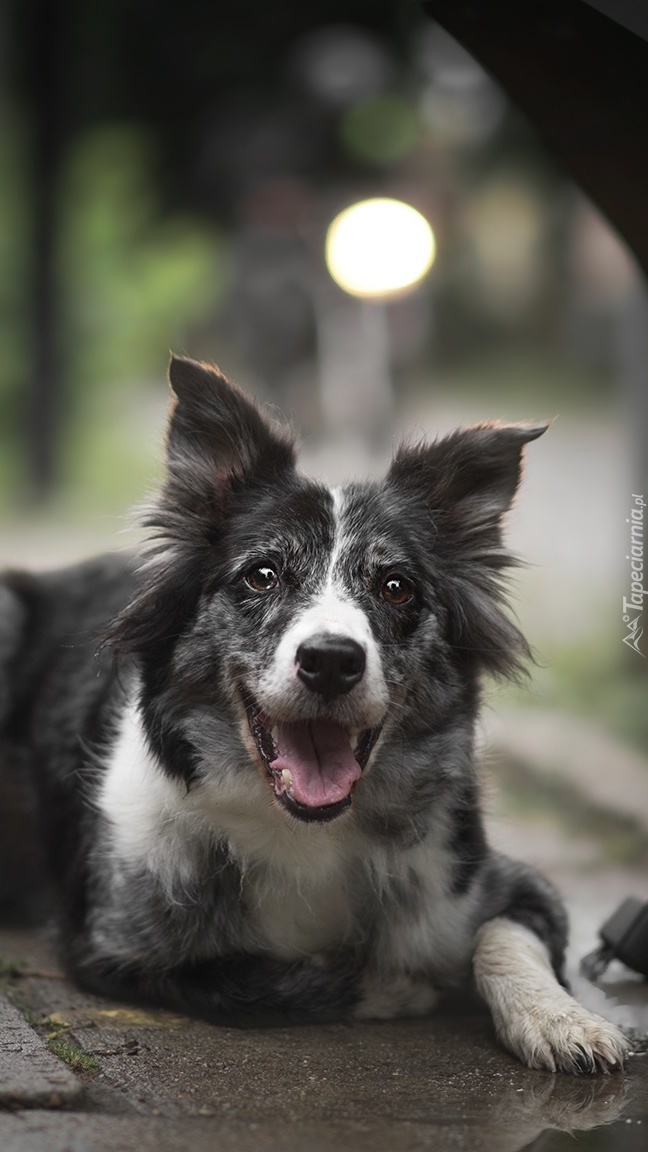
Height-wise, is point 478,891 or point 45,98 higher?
point 45,98

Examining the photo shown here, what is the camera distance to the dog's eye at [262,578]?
2.88 metres

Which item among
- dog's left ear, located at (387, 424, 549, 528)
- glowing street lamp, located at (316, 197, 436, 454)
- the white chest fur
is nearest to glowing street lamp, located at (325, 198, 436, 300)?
glowing street lamp, located at (316, 197, 436, 454)

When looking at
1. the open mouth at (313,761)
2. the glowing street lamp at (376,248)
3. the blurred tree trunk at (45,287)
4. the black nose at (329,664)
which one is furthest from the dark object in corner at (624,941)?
the blurred tree trunk at (45,287)

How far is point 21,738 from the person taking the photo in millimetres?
3980

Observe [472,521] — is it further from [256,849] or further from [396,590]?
[256,849]

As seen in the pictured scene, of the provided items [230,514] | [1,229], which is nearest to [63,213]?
[1,229]

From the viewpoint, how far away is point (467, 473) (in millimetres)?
3119

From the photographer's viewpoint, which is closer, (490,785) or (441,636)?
(441,636)

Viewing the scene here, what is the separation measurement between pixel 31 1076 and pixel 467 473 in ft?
5.69

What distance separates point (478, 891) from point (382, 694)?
2.50 ft

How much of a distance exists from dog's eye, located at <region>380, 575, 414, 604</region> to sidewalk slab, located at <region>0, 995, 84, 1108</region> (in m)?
1.25

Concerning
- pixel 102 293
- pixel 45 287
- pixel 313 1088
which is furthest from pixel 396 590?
pixel 45 287

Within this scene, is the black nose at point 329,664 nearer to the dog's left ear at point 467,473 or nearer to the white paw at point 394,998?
the dog's left ear at point 467,473

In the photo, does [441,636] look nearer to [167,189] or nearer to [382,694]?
[382,694]
